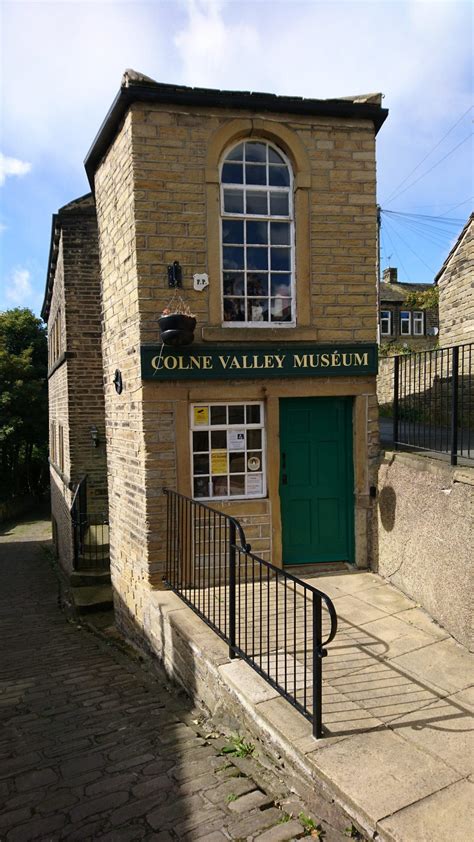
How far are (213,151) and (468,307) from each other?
23.1ft

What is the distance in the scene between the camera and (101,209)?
7230mm

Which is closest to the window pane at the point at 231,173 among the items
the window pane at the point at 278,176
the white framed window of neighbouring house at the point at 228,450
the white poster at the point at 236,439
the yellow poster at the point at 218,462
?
the window pane at the point at 278,176

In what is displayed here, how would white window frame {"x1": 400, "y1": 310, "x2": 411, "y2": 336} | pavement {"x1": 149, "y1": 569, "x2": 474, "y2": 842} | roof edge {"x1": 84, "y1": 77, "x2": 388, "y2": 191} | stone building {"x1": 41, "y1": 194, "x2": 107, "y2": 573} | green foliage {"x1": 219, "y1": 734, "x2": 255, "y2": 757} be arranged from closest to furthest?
1. pavement {"x1": 149, "y1": 569, "x2": 474, "y2": 842}
2. green foliage {"x1": 219, "y1": 734, "x2": 255, "y2": 757}
3. roof edge {"x1": 84, "y1": 77, "x2": 388, "y2": 191}
4. stone building {"x1": 41, "y1": 194, "x2": 107, "y2": 573}
5. white window frame {"x1": 400, "y1": 310, "x2": 411, "y2": 336}

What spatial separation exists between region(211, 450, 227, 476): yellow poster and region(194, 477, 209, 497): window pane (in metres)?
0.13

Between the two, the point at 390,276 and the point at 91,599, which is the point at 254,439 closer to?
the point at 91,599

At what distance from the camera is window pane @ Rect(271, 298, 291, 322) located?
6.24 meters

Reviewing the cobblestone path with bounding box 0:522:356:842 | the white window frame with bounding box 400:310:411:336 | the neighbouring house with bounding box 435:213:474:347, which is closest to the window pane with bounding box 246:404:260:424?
the cobblestone path with bounding box 0:522:356:842

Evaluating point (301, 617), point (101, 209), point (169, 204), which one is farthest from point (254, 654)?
point (101, 209)

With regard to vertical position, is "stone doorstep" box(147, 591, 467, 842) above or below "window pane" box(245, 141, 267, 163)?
below

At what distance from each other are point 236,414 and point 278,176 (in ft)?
9.01

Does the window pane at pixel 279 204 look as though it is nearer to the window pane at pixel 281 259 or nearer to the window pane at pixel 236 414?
the window pane at pixel 281 259

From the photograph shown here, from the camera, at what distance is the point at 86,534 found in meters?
10.6

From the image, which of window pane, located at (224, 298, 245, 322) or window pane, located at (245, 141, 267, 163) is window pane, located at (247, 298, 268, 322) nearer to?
window pane, located at (224, 298, 245, 322)

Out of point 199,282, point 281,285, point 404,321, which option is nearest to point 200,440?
point 199,282
